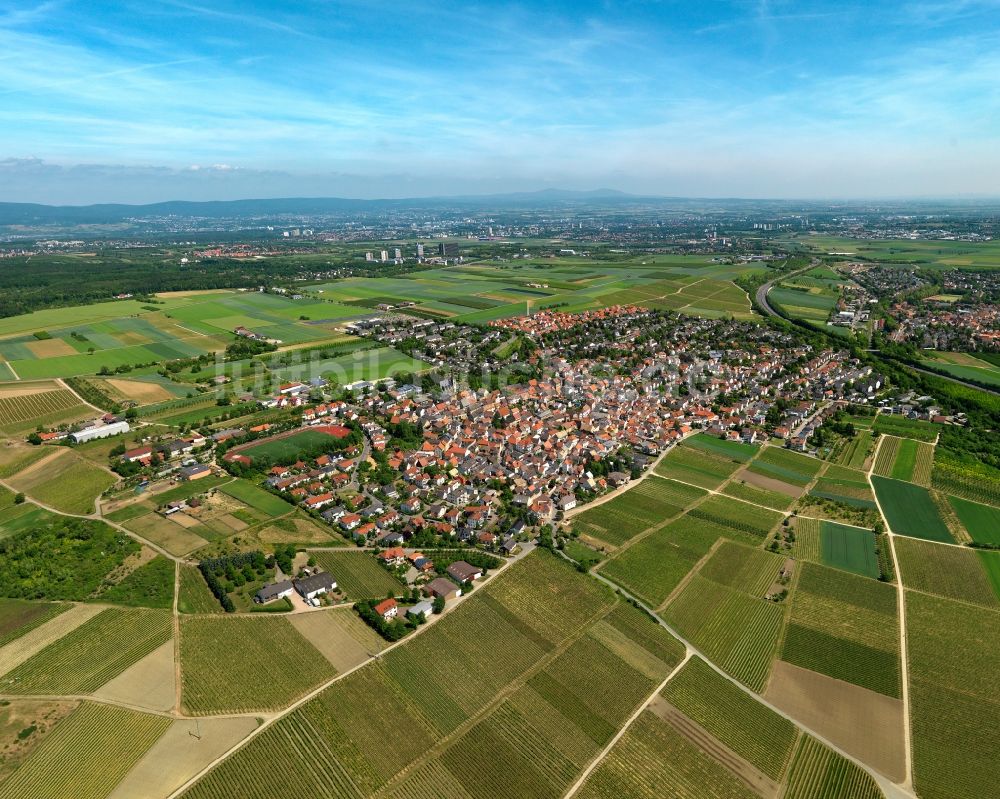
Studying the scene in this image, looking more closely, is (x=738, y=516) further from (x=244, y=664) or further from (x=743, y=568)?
(x=244, y=664)

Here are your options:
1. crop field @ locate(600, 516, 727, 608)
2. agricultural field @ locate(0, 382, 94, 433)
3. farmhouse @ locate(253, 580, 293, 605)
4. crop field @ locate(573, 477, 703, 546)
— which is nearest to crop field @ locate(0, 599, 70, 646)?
farmhouse @ locate(253, 580, 293, 605)

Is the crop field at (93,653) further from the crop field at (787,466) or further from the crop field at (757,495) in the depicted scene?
the crop field at (787,466)

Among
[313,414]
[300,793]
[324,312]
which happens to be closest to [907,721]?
[300,793]

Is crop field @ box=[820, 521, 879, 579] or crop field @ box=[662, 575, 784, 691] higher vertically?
crop field @ box=[820, 521, 879, 579]

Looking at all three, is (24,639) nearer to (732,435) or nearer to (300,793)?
(300,793)

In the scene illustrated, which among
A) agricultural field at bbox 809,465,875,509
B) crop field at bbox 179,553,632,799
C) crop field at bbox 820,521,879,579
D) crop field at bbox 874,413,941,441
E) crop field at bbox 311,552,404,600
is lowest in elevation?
crop field at bbox 311,552,404,600

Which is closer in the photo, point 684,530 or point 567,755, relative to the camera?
point 567,755

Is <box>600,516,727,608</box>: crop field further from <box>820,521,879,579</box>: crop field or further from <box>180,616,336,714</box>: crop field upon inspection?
<box>180,616,336,714</box>: crop field
